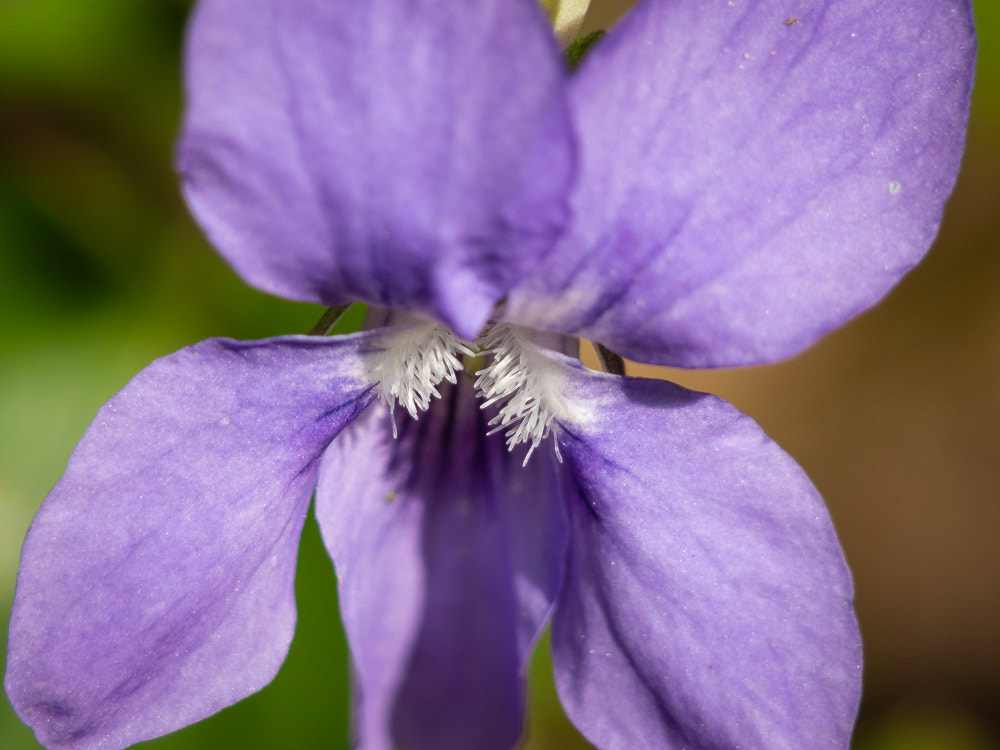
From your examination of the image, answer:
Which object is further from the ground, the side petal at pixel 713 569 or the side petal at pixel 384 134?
the side petal at pixel 384 134

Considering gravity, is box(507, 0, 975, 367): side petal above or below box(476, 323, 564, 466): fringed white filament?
above

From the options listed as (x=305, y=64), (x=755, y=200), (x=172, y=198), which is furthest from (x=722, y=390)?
(x=305, y=64)

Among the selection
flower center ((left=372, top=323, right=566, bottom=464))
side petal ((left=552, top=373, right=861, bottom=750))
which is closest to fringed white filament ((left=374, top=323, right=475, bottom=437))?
flower center ((left=372, top=323, right=566, bottom=464))

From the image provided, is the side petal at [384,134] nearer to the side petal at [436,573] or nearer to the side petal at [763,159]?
the side petal at [763,159]

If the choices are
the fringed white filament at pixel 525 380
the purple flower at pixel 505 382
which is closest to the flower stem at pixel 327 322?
the purple flower at pixel 505 382

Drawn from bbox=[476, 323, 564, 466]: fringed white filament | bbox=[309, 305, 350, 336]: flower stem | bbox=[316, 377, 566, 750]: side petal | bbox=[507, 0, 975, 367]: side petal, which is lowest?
bbox=[316, 377, 566, 750]: side petal

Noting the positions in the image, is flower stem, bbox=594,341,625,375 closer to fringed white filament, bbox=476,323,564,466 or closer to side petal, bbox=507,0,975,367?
fringed white filament, bbox=476,323,564,466

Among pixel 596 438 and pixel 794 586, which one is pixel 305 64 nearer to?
pixel 596 438

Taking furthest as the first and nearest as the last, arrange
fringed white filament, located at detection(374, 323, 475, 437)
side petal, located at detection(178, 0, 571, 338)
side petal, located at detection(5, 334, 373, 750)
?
fringed white filament, located at detection(374, 323, 475, 437) < side petal, located at detection(5, 334, 373, 750) < side petal, located at detection(178, 0, 571, 338)

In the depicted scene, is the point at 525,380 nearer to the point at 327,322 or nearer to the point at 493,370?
the point at 493,370

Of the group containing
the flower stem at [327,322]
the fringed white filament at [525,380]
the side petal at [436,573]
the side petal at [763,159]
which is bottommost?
the side petal at [436,573]
